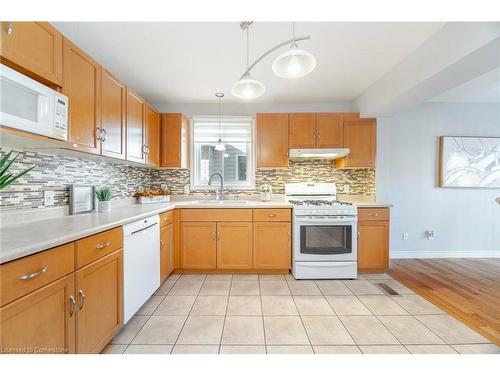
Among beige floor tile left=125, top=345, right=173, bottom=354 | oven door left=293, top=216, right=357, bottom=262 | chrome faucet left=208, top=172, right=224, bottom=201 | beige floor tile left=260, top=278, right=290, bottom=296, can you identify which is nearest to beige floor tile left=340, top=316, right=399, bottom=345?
beige floor tile left=260, top=278, right=290, bottom=296

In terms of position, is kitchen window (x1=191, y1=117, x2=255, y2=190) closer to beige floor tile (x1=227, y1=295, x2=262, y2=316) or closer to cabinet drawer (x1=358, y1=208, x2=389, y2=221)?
cabinet drawer (x1=358, y1=208, x2=389, y2=221)

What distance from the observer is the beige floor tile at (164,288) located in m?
2.31

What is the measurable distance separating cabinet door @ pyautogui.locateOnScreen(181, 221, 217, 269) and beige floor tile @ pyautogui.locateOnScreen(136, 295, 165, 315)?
22.7 inches

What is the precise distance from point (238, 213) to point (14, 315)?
206cm

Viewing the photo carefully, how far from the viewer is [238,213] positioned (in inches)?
108

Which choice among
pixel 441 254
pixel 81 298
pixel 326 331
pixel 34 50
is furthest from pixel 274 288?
pixel 441 254

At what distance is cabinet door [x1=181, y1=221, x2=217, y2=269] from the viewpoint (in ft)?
9.04

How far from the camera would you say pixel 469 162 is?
3334 mm

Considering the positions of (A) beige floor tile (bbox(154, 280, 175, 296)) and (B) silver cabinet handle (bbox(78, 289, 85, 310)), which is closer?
(B) silver cabinet handle (bbox(78, 289, 85, 310))

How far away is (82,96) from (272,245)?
2352mm

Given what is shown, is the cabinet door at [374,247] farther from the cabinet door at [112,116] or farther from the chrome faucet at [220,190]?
the cabinet door at [112,116]

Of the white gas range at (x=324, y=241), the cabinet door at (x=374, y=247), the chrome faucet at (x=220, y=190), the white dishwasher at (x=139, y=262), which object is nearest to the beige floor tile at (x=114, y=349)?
the white dishwasher at (x=139, y=262)

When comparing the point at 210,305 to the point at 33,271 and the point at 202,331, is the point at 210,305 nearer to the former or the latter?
the point at 202,331
